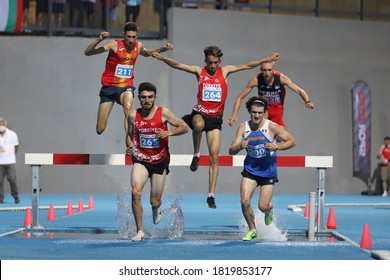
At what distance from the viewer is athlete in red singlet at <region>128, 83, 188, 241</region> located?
14.4m

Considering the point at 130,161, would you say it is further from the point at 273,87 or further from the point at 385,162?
the point at 385,162

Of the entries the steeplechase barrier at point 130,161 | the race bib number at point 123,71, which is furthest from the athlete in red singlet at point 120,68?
the steeplechase barrier at point 130,161

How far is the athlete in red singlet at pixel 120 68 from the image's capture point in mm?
15648

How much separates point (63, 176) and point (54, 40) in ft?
13.9

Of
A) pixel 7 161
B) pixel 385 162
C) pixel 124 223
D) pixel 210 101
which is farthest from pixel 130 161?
pixel 385 162

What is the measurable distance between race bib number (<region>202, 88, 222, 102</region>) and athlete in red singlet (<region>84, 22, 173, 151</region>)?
3.21 ft

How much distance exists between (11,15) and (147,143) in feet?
56.5

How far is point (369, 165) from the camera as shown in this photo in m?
35.8

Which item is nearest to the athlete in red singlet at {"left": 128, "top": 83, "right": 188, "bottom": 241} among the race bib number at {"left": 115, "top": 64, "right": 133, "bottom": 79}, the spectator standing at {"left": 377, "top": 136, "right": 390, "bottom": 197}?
the race bib number at {"left": 115, "top": 64, "right": 133, "bottom": 79}

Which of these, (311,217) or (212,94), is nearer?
(212,94)

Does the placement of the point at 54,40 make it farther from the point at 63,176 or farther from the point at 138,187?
the point at 138,187

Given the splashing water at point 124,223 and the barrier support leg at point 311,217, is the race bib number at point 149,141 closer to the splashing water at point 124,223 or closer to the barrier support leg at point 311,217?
the splashing water at point 124,223

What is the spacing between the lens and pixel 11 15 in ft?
101
